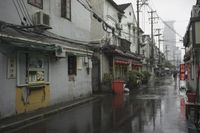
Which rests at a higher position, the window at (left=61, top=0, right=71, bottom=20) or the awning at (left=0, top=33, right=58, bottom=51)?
the window at (left=61, top=0, right=71, bottom=20)

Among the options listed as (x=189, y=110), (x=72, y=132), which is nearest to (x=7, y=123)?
(x=72, y=132)

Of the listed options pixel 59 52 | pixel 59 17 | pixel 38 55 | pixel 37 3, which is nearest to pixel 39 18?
pixel 37 3

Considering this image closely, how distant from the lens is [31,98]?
1337 cm

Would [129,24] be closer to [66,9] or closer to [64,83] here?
[66,9]

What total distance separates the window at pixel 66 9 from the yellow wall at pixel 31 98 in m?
5.35

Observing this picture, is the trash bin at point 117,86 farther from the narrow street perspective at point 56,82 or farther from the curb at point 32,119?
the curb at point 32,119

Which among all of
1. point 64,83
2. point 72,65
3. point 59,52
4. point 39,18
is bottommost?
point 64,83

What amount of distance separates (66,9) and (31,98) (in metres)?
7.19

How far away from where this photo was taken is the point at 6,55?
11656 millimetres

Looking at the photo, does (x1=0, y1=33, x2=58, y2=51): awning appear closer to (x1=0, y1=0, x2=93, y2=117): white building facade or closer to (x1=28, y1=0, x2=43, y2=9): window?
(x1=0, y1=0, x2=93, y2=117): white building facade

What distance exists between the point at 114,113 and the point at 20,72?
5005mm

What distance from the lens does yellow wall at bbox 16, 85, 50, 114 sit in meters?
12.5

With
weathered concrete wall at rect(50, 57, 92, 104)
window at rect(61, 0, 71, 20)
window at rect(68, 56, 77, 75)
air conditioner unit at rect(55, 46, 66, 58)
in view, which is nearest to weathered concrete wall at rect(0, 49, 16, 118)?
air conditioner unit at rect(55, 46, 66, 58)

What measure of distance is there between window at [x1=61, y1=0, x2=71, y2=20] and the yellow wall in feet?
17.6
